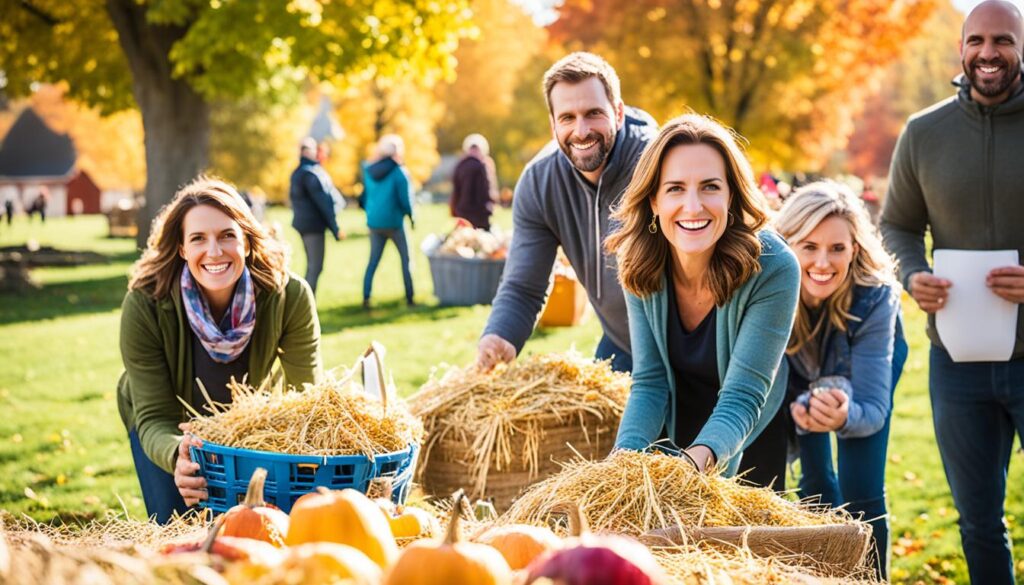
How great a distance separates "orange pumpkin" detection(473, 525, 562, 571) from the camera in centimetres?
218

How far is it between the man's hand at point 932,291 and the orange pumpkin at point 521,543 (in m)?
2.46

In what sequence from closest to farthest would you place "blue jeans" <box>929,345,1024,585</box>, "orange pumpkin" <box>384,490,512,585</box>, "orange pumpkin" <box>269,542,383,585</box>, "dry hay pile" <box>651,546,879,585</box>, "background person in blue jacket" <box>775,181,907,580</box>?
"orange pumpkin" <box>269,542,383,585</box> → "orange pumpkin" <box>384,490,512,585</box> → "dry hay pile" <box>651,546,879,585</box> → "blue jeans" <box>929,345,1024,585</box> → "background person in blue jacket" <box>775,181,907,580</box>

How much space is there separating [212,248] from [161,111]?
16.3m

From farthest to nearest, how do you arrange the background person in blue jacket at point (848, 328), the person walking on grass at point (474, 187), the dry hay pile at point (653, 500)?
the person walking on grass at point (474, 187), the background person in blue jacket at point (848, 328), the dry hay pile at point (653, 500)

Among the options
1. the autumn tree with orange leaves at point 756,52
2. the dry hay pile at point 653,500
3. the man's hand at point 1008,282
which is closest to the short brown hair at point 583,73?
the man's hand at point 1008,282

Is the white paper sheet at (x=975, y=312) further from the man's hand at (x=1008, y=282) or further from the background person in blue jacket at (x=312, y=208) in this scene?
the background person in blue jacket at (x=312, y=208)

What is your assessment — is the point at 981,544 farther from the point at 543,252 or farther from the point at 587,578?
the point at 587,578

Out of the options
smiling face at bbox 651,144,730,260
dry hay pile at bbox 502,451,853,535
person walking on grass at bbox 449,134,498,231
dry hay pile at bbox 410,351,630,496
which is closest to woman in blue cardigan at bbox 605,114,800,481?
smiling face at bbox 651,144,730,260

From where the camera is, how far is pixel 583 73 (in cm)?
457

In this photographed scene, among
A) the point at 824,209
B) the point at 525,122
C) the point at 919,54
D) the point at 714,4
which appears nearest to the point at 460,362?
the point at 824,209

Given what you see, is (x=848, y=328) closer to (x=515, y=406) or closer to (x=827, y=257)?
(x=827, y=257)

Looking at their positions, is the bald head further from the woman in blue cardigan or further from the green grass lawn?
the green grass lawn

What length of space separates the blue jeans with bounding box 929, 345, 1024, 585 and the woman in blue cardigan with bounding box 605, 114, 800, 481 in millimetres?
1053

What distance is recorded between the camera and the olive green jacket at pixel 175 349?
4.07 metres
